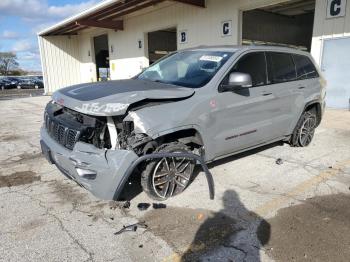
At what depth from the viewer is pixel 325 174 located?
4.66 metres

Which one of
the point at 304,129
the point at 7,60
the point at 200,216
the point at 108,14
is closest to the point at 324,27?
the point at 304,129

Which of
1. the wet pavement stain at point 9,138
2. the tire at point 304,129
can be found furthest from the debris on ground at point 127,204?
the wet pavement stain at point 9,138

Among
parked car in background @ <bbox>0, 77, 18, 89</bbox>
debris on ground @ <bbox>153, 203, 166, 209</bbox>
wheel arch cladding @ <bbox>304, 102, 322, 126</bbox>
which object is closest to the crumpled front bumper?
debris on ground @ <bbox>153, 203, 166, 209</bbox>

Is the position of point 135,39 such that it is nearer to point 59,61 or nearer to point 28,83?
point 59,61

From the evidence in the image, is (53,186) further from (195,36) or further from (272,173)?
(195,36)

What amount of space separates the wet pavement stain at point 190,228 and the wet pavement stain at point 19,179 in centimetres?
213

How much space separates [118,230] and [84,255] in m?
0.47

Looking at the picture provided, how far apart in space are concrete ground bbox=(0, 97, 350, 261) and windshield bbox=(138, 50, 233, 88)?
1.44 m

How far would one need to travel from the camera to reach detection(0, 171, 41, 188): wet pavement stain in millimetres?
4430

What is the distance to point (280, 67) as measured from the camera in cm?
502

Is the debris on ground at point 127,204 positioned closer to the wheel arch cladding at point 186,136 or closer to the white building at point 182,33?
the wheel arch cladding at point 186,136

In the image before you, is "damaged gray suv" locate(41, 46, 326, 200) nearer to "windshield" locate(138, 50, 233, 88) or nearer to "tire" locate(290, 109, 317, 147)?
"windshield" locate(138, 50, 233, 88)

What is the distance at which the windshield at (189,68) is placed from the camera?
411 centimetres

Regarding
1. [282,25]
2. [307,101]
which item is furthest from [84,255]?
[282,25]
